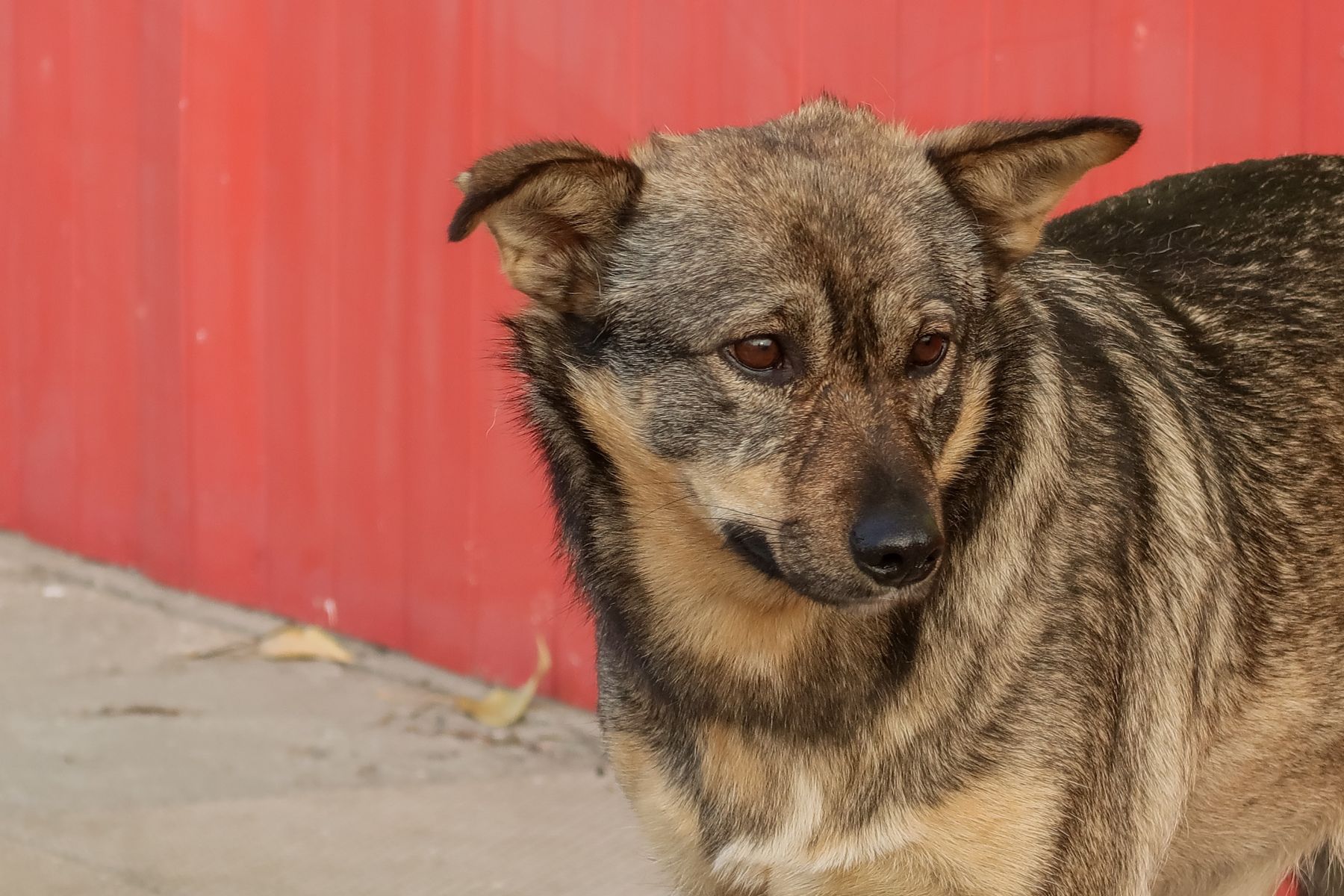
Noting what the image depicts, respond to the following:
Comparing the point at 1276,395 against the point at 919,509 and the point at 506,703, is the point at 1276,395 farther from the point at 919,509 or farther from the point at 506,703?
the point at 506,703

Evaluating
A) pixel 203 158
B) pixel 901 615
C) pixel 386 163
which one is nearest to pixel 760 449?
pixel 901 615

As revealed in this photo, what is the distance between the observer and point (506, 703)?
18.4ft

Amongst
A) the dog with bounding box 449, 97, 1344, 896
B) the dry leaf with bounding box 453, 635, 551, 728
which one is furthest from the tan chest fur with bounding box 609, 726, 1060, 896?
the dry leaf with bounding box 453, 635, 551, 728

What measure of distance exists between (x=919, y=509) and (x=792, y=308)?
0.45 meters

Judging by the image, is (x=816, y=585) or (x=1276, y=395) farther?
(x=1276, y=395)

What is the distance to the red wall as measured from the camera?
451 centimetres

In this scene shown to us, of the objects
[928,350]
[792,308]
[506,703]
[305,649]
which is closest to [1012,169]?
[928,350]

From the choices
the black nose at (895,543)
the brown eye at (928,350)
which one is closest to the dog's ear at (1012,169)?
the brown eye at (928,350)

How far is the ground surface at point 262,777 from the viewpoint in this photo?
173 inches

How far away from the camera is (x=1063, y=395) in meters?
3.15

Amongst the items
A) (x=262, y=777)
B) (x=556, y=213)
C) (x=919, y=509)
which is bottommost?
(x=262, y=777)

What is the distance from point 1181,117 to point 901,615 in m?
2.03

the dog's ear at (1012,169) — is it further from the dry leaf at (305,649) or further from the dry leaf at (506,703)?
the dry leaf at (305,649)

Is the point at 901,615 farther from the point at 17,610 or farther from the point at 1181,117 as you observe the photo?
the point at 17,610
